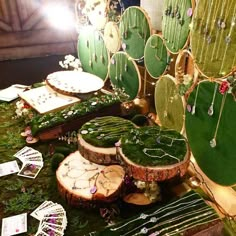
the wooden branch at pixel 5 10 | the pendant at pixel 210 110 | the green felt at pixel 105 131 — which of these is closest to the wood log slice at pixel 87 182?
the green felt at pixel 105 131

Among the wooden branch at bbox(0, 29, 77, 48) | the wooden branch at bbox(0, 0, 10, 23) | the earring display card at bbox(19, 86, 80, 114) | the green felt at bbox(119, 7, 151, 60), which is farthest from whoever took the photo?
the wooden branch at bbox(0, 29, 77, 48)

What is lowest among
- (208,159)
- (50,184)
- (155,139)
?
(50,184)

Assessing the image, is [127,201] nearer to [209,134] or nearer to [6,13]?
[209,134]

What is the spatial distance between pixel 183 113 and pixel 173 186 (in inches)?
24.6

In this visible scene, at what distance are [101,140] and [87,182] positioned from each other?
1.19 ft

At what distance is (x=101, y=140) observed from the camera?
2406mm

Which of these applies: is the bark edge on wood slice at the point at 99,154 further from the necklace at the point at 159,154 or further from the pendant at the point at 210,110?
the pendant at the point at 210,110

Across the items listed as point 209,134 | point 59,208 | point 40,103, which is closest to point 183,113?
point 209,134

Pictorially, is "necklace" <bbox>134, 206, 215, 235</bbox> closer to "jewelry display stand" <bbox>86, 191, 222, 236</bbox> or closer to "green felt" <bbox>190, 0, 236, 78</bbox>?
"jewelry display stand" <bbox>86, 191, 222, 236</bbox>

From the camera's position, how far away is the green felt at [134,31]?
2836mm

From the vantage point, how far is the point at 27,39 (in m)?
5.93

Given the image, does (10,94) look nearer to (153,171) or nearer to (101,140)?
(101,140)

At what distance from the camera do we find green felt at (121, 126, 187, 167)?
2.02m

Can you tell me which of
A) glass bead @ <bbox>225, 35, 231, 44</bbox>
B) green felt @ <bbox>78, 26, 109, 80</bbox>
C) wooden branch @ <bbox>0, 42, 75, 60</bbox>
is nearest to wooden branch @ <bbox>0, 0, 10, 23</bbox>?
wooden branch @ <bbox>0, 42, 75, 60</bbox>
